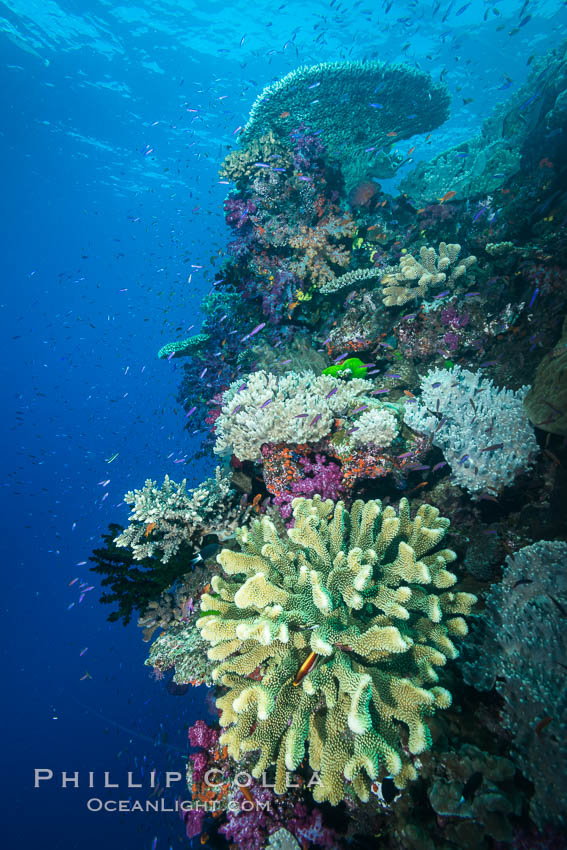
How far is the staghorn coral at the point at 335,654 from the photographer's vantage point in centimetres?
227

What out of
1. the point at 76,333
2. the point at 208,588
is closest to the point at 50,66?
the point at 208,588

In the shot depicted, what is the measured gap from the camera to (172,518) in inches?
200

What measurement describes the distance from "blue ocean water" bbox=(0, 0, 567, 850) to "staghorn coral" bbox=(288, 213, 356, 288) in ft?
7.66

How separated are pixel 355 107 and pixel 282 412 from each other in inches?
421

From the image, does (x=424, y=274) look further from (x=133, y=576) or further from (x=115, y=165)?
(x=115, y=165)

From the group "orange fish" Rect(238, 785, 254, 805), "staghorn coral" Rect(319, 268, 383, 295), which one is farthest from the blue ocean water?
"orange fish" Rect(238, 785, 254, 805)

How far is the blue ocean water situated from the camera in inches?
912

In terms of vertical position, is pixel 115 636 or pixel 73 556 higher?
pixel 73 556

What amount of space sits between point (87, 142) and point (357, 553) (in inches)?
1823

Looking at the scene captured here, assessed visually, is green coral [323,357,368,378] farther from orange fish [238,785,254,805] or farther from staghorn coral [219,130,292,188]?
staghorn coral [219,130,292,188]

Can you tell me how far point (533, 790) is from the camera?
2273mm

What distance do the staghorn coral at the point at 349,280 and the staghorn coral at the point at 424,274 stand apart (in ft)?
2.33

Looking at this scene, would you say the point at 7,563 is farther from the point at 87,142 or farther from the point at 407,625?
the point at 407,625

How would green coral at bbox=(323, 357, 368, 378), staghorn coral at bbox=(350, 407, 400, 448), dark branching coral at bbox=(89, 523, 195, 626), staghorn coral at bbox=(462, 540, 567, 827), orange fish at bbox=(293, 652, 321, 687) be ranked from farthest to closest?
green coral at bbox=(323, 357, 368, 378) → dark branching coral at bbox=(89, 523, 195, 626) → staghorn coral at bbox=(350, 407, 400, 448) → orange fish at bbox=(293, 652, 321, 687) → staghorn coral at bbox=(462, 540, 567, 827)
